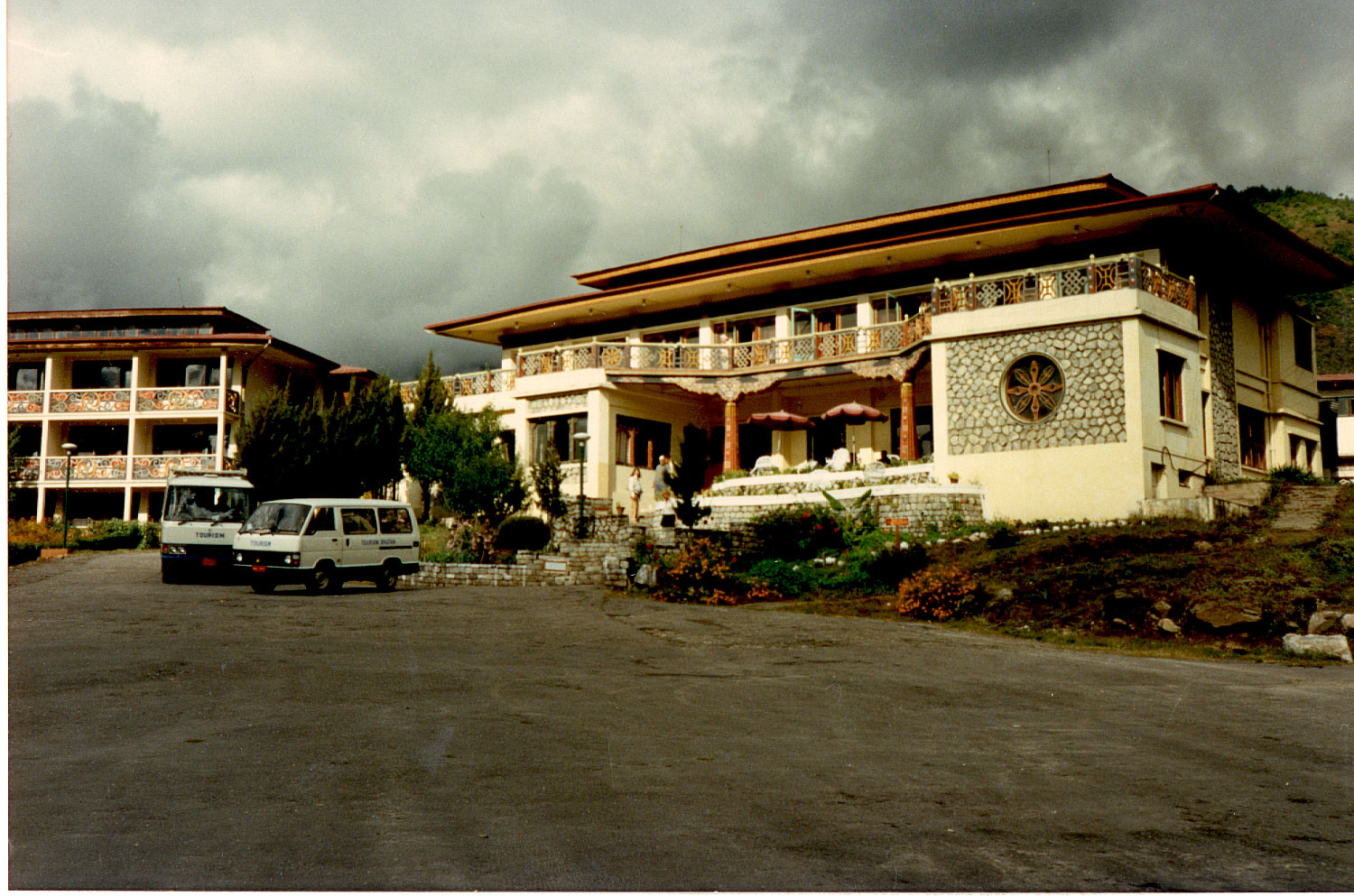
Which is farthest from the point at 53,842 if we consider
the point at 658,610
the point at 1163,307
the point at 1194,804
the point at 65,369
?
the point at 65,369

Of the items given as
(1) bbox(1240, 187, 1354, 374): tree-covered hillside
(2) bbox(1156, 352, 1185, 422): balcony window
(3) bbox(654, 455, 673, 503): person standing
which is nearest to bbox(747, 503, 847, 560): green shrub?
(3) bbox(654, 455, 673, 503): person standing

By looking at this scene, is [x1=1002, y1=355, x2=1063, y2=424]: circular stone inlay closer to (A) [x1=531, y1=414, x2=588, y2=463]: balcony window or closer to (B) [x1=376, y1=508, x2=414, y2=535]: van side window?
(B) [x1=376, y1=508, x2=414, y2=535]: van side window

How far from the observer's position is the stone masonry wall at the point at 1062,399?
893 inches

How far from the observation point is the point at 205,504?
22656 mm

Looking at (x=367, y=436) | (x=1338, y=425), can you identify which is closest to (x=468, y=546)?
(x=367, y=436)

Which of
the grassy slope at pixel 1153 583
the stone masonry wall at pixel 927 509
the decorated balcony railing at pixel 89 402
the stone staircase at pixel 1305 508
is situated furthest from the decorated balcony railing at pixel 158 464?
the stone staircase at pixel 1305 508

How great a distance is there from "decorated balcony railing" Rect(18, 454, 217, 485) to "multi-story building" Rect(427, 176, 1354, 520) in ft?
31.2

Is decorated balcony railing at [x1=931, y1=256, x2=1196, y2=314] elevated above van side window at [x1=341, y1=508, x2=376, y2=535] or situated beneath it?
elevated above

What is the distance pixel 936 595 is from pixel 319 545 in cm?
1160

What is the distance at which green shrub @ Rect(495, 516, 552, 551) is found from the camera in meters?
27.3

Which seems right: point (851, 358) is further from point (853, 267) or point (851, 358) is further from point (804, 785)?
point (804, 785)

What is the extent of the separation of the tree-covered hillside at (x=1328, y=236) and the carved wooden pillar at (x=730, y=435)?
2900 cm

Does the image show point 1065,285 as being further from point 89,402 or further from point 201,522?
point 89,402

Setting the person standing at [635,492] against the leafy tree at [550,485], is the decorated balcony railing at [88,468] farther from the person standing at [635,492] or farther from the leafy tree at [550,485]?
the person standing at [635,492]
